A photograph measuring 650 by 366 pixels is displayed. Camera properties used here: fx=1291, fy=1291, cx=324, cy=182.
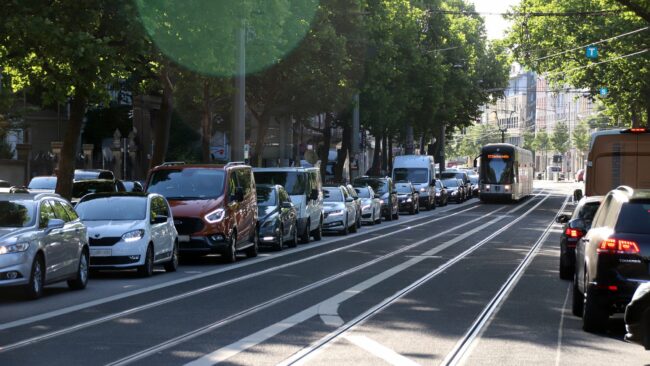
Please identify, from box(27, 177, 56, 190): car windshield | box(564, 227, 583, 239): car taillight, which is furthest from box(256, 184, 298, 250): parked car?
box(564, 227, 583, 239): car taillight

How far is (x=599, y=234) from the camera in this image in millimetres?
13133

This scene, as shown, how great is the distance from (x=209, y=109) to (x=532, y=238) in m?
11.2

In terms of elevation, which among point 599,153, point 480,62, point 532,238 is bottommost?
point 532,238

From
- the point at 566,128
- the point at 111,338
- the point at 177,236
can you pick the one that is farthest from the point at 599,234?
the point at 566,128

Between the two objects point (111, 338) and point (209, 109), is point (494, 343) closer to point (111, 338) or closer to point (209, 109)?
point (111, 338)

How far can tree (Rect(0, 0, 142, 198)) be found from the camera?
25141 millimetres

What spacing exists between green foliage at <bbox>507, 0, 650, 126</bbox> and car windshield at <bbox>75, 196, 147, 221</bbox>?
3010 centimetres

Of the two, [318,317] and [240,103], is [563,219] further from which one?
[240,103]

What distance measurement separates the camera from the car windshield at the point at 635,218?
1256cm

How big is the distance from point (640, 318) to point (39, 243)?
945cm

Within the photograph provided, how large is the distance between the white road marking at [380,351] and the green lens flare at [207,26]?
628 inches

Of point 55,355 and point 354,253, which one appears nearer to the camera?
point 55,355

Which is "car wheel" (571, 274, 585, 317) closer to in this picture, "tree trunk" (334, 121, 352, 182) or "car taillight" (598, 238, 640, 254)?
"car taillight" (598, 238, 640, 254)

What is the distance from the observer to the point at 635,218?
1266 centimetres
